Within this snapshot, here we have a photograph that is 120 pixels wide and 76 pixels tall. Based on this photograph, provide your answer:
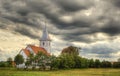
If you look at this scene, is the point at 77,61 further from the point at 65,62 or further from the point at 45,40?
the point at 45,40

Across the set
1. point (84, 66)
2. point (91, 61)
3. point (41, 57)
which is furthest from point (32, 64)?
point (91, 61)

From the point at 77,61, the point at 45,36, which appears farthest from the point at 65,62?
the point at 45,36

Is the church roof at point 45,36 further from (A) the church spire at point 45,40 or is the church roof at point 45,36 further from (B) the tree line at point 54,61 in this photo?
(B) the tree line at point 54,61

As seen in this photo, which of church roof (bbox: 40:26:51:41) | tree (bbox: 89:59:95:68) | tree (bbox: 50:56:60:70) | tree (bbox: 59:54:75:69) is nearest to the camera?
tree (bbox: 50:56:60:70)

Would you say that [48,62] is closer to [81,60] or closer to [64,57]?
[64,57]

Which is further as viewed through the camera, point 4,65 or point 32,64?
point 4,65

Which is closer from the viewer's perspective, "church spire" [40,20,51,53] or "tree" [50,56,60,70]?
"tree" [50,56,60,70]

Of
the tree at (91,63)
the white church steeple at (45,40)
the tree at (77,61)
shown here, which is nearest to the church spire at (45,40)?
the white church steeple at (45,40)

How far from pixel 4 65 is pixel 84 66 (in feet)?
121

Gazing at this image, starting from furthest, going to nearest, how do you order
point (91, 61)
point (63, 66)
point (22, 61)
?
point (91, 61) → point (22, 61) → point (63, 66)

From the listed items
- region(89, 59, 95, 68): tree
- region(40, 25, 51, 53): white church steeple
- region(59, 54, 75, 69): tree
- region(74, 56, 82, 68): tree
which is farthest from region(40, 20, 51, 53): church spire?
region(59, 54, 75, 69): tree

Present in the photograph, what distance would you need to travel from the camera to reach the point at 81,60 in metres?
120

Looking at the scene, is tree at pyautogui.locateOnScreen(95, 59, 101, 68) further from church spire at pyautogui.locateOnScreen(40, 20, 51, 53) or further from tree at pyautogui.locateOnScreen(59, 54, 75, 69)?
church spire at pyautogui.locateOnScreen(40, 20, 51, 53)

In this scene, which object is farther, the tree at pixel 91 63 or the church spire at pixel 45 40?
the church spire at pixel 45 40
